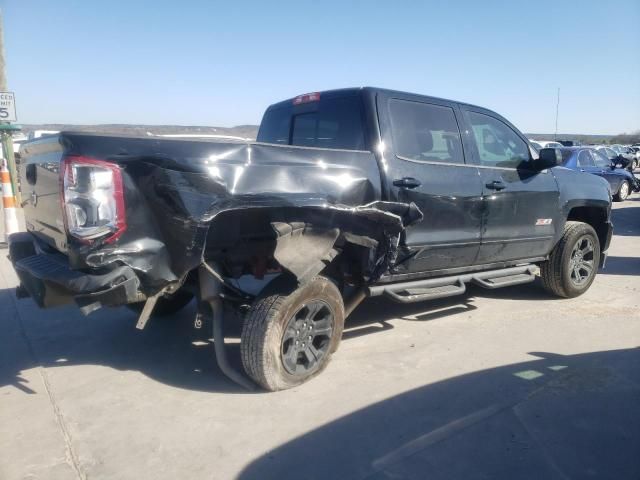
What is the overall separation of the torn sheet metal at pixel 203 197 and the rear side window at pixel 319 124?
2.04 feet

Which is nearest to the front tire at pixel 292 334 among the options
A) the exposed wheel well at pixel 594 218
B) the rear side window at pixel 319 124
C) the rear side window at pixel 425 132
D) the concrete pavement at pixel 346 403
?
the concrete pavement at pixel 346 403

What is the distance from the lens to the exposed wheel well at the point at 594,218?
19.4ft

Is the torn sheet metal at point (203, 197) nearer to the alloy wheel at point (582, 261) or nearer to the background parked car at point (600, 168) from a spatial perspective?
the alloy wheel at point (582, 261)

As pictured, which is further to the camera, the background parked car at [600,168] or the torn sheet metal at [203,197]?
the background parked car at [600,168]

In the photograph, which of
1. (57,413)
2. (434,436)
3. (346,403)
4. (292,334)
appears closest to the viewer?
(434,436)

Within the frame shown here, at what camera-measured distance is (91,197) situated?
280 cm

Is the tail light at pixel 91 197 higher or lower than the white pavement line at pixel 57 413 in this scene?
higher

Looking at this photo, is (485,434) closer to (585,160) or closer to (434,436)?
(434,436)

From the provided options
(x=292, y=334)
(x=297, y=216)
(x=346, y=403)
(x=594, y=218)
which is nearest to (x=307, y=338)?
(x=292, y=334)

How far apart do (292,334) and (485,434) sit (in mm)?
1360

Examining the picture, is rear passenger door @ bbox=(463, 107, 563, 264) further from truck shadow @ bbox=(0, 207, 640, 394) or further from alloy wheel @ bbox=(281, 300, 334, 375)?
alloy wheel @ bbox=(281, 300, 334, 375)

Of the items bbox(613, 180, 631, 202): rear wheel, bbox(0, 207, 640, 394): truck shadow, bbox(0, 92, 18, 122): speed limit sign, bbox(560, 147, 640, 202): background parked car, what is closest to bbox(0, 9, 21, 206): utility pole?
bbox(0, 92, 18, 122): speed limit sign

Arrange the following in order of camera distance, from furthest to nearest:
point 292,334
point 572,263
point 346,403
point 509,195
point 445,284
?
point 572,263
point 509,195
point 445,284
point 292,334
point 346,403

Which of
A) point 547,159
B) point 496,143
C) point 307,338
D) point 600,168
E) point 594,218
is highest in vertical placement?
point 496,143
